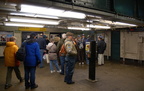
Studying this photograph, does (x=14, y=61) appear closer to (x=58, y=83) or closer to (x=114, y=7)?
(x=58, y=83)

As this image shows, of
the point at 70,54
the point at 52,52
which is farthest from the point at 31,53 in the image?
the point at 52,52

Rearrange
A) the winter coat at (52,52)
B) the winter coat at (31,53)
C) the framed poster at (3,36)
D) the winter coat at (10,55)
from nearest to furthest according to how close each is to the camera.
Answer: the winter coat at (31,53)
the winter coat at (10,55)
the winter coat at (52,52)
the framed poster at (3,36)

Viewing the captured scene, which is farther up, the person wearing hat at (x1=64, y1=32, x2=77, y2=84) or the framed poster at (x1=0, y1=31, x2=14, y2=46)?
the framed poster at (x1=0, y1=31, x2=14, y2=46)

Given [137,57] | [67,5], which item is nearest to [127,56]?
[137,57]

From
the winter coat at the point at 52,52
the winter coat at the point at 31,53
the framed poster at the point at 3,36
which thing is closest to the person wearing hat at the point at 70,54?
the winter coat at the point at 31,53

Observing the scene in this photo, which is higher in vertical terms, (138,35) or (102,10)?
(102,10)

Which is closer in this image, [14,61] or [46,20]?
[14,61]

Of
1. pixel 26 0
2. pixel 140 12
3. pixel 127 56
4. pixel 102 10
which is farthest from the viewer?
pixel 127 56

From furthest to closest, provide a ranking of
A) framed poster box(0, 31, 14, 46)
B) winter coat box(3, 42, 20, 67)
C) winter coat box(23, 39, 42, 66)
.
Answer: framed poster box(0, 31, 14, 46)
winter coat box(3, 42, 20, 67)
winter coat box(23, 39, 42, 66)

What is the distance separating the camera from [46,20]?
15.7 ft

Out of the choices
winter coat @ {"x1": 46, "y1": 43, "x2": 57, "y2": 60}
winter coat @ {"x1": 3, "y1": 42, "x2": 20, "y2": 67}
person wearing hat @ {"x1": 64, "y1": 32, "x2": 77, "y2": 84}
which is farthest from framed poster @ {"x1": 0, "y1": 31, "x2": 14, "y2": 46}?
person wearing hat @ {"x1": 64, "y1": 32, "x2": 77, "y2": 84}

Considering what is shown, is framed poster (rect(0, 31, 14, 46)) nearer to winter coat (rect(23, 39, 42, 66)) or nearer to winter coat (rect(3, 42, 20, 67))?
winter coat (rect(3, 42, 20, 67))

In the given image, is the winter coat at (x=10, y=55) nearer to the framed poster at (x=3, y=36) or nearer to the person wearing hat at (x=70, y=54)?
the person wearing hat at (x=70, y=54)

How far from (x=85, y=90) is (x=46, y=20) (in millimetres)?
Answer: 3203
